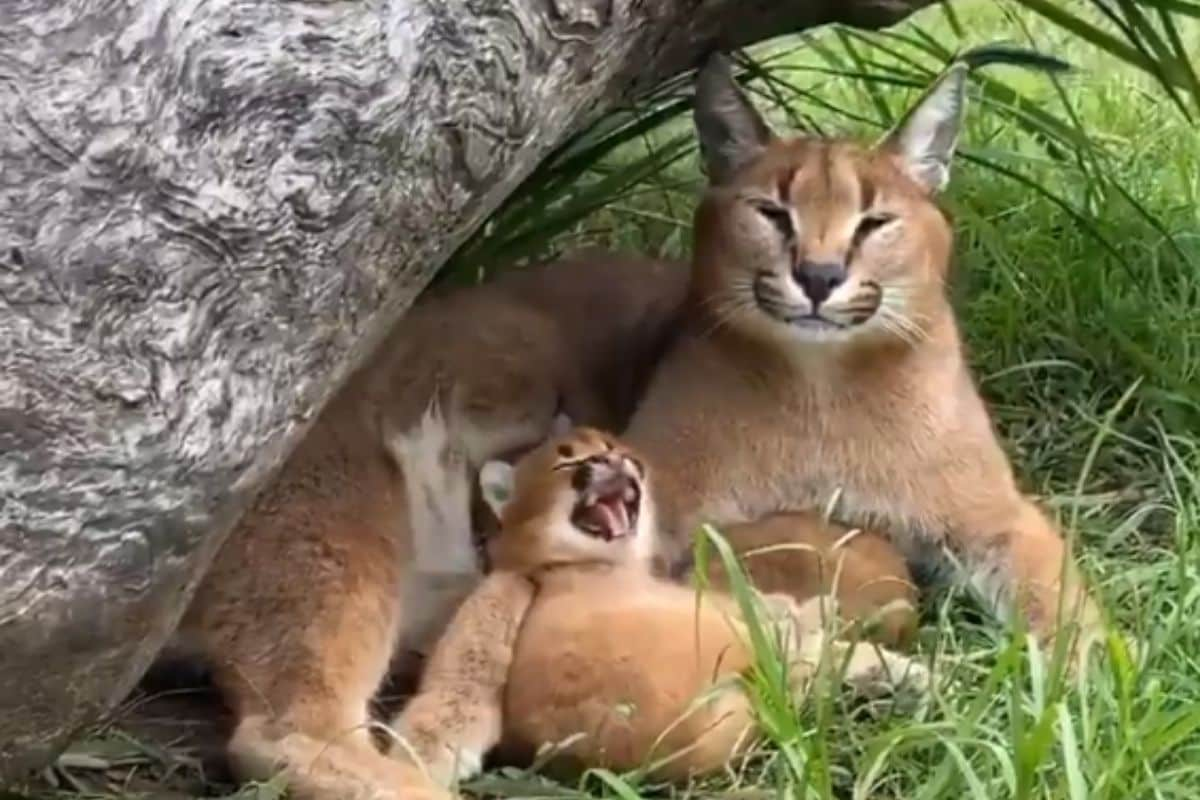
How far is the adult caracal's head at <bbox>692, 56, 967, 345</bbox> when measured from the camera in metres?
3.04

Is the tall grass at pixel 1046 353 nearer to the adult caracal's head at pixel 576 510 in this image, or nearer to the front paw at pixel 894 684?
the front paw at pixel 894 684

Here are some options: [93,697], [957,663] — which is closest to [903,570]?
[957,663]

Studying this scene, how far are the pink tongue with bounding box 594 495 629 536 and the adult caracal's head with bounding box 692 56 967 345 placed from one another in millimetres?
417

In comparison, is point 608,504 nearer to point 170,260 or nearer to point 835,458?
point 835,458

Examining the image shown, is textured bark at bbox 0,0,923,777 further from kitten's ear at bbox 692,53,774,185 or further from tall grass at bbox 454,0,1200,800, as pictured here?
kitten's ear at bbox 692,53,774,185

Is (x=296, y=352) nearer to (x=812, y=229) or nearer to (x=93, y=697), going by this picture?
(x=93, y=697)

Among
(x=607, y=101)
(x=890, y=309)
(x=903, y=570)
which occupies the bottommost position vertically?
(x=903, y=570)

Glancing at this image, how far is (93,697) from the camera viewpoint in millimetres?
2246

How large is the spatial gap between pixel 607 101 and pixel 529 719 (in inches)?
34.5

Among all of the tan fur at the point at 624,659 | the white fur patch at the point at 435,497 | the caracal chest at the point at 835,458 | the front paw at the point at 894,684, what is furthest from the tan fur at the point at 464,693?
the caracal chest at the point at 835,458

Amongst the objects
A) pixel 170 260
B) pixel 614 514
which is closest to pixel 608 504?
pixel 614 514

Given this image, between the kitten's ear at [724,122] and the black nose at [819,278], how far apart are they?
27 cm

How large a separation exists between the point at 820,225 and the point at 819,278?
0.10 meters

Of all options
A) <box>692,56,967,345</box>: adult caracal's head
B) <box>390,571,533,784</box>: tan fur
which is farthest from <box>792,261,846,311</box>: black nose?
<box>390,571,533,784</box>: tan fur
